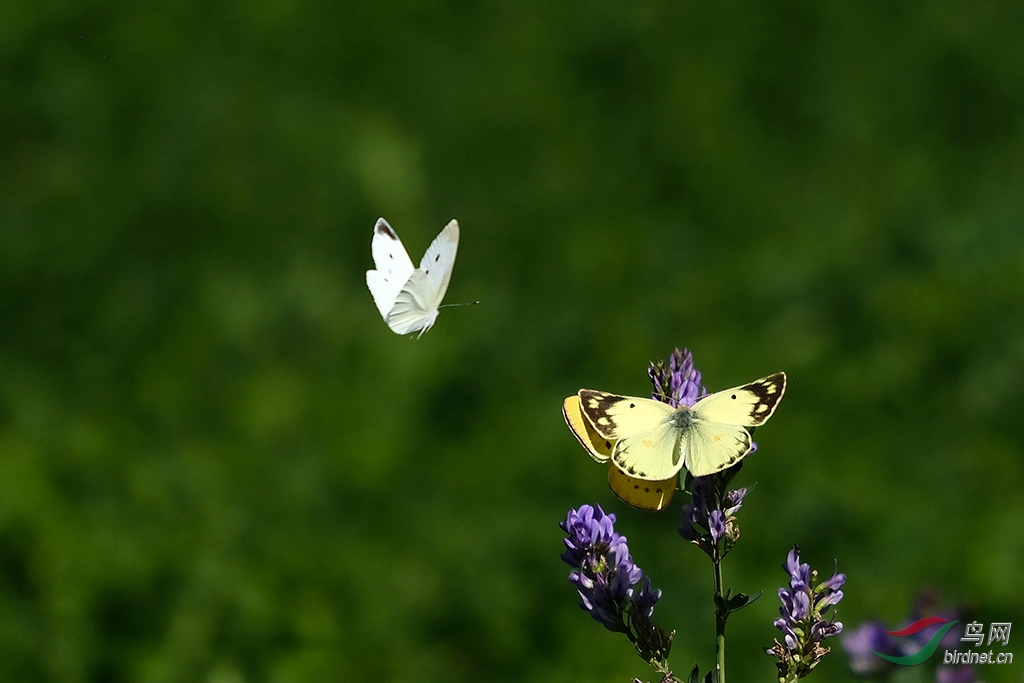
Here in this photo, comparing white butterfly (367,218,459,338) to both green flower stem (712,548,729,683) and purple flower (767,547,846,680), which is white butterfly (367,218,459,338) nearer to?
green flower stem (712,548,729,683)

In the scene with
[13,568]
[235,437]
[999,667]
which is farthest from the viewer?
[235,437]

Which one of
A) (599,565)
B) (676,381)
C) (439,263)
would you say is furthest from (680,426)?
(439,263)

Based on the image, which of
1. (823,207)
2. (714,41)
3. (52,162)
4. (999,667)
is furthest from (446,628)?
(714,41)

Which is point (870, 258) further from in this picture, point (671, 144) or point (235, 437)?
point (235, 437)

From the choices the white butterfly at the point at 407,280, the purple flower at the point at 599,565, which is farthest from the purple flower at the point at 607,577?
the white butterfly at the point at 407,280

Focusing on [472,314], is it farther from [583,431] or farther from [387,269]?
[583,431]

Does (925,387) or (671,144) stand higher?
(671,144)
